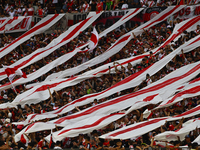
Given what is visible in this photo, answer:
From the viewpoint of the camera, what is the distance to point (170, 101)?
41.8 ft

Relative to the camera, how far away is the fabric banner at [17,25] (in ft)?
66.6

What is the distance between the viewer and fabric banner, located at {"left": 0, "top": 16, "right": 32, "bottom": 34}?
20.3 metres

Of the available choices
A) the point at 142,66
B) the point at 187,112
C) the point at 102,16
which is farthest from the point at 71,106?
the point at 102,16

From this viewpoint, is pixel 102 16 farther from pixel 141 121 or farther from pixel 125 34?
pixel 141 121

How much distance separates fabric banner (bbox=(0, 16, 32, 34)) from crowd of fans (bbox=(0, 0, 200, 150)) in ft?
1.26

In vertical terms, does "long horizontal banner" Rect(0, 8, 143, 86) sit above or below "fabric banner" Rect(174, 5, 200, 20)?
below

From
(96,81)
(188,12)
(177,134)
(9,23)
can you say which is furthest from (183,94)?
(9,23)

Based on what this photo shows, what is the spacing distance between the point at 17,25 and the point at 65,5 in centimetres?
253

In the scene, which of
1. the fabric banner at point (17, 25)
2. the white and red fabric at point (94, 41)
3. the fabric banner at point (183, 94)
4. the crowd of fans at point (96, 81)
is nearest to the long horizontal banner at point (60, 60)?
the crowd of fans at point (96, 81)

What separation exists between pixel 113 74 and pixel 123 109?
2148mm

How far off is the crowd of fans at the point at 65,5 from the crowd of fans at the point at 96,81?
48mm

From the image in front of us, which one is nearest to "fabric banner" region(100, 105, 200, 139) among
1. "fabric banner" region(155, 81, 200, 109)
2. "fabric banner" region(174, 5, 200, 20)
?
"fabric banner" region(155, 81, 200, 109)

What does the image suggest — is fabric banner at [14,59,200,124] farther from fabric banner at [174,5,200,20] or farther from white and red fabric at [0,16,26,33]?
white and red fabric at [0,16,26,33]

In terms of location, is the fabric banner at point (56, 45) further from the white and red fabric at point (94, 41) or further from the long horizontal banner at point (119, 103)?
the long horizontal banner at point (119, 103)
